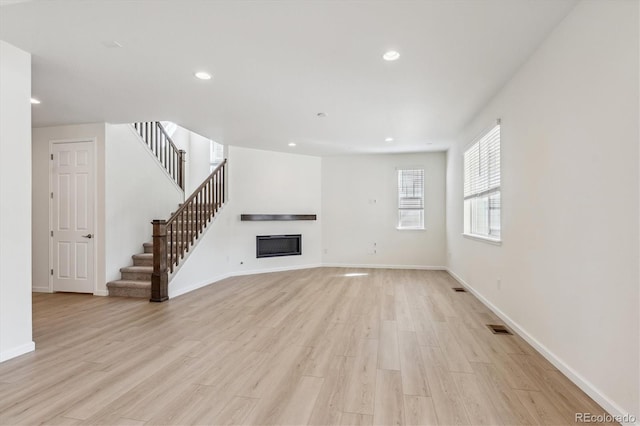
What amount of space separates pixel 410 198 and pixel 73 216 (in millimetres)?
6605

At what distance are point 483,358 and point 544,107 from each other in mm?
2204

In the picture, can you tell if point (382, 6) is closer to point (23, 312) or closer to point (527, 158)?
point (527, 158)

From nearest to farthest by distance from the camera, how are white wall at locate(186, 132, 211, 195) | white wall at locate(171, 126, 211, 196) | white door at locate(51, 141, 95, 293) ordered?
white door at locate(51, 141, 95, 293)
white wall at locate(171, 126, 211, 196)
white wall at locate(186, 132, 211, 195)

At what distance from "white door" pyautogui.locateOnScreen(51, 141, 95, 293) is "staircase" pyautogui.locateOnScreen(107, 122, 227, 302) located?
2.04ft

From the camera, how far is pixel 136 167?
554 cm

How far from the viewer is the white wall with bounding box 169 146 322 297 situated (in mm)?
6277

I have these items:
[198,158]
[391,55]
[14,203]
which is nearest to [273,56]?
[391,55]

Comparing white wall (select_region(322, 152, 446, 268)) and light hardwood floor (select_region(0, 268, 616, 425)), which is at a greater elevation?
white wall (select_region(322, 152, 446, 268))

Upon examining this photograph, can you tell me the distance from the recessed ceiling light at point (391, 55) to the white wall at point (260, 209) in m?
4.34

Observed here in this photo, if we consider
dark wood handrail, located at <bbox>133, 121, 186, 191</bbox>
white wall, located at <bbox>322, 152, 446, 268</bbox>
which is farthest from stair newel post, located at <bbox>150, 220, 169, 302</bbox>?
white wall, located at <bbox>322, 152, 446, 268</bbox>

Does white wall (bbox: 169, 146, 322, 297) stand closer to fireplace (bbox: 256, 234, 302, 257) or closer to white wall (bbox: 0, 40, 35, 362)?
fireplace (bbox: 256, 234, 302, 257)

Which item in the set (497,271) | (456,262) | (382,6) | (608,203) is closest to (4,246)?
(382,6)

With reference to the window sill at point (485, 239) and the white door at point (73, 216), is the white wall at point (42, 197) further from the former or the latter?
the window sill at point (485, 239)

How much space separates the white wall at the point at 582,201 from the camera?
177cm
